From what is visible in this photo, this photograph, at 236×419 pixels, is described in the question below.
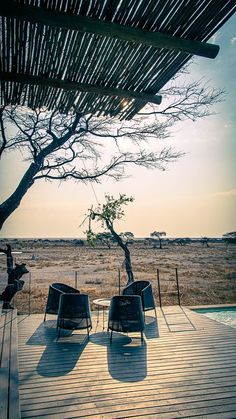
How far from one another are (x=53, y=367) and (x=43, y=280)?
15.8 metres

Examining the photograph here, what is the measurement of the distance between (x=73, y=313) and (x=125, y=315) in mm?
1240

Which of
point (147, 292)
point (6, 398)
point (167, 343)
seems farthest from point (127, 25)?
point (147, 292)

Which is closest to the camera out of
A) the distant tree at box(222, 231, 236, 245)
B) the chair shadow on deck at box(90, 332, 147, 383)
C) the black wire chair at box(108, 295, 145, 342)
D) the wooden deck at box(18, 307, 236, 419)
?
the wooden deck at box(18, 307, 236, 419)

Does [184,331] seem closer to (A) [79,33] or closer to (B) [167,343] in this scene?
(B) [167,343]

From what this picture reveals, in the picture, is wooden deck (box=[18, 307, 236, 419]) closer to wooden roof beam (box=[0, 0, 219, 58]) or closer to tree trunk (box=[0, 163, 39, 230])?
tree trunk (box=[0, 163, 39, 230])

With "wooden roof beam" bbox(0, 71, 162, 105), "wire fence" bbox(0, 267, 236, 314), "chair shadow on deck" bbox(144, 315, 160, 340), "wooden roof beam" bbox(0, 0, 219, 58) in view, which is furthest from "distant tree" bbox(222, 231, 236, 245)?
"wooden roof beam" bbox(0, 0, 219, 58)

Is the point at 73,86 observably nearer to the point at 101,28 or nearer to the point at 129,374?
the point at 101,28

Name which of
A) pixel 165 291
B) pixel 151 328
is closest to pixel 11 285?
pixel 151 328

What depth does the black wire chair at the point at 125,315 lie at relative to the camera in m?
6.22

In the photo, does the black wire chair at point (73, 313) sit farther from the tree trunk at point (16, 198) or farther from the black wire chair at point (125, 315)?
the tree trunk at point (16, 198)

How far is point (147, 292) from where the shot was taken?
8.19 meters

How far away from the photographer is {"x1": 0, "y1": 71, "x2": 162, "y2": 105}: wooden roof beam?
2061mm

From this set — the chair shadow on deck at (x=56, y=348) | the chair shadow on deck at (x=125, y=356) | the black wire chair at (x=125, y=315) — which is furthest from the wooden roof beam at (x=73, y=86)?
the black wire chair at (x=125, y=315)

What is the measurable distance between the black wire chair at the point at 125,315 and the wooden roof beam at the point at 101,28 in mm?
5577
